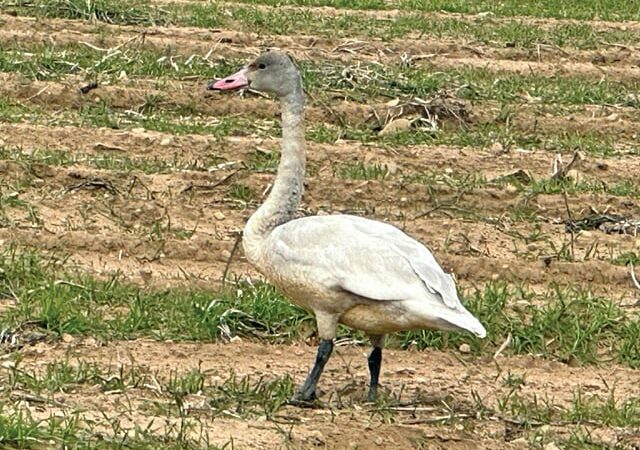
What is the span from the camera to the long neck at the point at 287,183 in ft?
21.9

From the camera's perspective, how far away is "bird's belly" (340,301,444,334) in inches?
238

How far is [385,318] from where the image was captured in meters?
6.15

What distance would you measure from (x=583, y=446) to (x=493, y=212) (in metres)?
3.90

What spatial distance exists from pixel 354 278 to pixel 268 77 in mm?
1313

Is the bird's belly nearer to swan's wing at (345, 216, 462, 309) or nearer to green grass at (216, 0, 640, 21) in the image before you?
swan's wing at (345, 216, 462, 309)

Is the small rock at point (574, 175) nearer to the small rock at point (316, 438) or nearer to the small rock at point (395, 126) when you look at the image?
the small rock at point (395, 126)

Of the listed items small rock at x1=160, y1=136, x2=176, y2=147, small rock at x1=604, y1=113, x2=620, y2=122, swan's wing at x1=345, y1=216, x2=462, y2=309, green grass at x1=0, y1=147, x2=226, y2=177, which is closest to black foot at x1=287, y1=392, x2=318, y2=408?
swan's wing at x1=345, y1=216, x2=462, y2=309

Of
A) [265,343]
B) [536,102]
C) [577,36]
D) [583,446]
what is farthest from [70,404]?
[577,36]

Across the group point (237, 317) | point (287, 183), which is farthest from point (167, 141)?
point (287, 183)

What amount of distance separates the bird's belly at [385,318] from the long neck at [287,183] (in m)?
0.66

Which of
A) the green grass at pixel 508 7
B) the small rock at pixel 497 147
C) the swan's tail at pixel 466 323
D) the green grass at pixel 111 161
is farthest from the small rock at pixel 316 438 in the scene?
the green grass at pixel 508 7

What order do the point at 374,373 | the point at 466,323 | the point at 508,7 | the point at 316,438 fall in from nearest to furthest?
the point at 316,438
the point at 466,323
the point at 374,373
the point at 508,7

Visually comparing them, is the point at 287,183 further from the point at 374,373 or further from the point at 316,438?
the point at 316,438

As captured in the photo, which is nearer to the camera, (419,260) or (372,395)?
(419,260)
